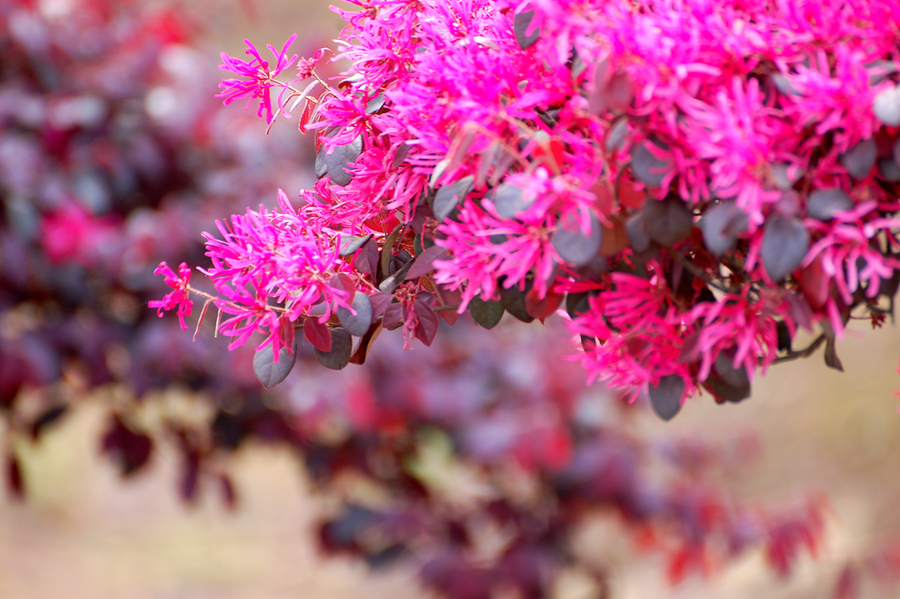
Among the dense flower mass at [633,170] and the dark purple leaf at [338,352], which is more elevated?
the dense flower mass at [633,170]

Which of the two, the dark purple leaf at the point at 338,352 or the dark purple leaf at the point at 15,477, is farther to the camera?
the dark purple leaf at the point at 15,477

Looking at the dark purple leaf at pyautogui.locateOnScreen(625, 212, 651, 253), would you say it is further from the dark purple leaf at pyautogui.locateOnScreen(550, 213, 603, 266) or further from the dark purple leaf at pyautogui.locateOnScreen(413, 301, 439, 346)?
the dark purple leaf at pyautogui.locateOnScreen(413, 301, 439, 346)

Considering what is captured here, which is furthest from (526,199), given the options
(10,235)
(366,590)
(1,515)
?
(1,515)

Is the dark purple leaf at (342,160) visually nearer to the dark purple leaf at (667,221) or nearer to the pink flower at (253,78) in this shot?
the pink flower at (253,78)

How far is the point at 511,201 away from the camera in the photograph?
0.35m

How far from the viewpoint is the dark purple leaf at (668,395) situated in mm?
418

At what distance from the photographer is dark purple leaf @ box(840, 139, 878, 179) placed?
341mm

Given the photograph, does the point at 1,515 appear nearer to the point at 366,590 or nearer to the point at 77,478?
the point at 77,478

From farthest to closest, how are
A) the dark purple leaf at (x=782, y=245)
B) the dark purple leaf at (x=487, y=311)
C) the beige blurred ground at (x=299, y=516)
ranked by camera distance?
1. the beige blurred ground at (x=299, y=516)
2. the dark purple leaf at (x=487, y=311)
3. the dark purple leaf at (x=782, y=245)

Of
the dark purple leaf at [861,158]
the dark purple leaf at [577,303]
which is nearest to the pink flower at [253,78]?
the dark purple leaf at [577,303]

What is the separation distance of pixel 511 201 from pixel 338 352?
0.57 feet

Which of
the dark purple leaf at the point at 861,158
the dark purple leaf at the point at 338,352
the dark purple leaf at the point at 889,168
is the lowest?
the dark purple leaf at the point at 338,352

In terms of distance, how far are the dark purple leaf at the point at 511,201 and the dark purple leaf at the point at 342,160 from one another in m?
0.13

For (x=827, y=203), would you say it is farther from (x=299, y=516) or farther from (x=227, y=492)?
(x=299, y=516)
